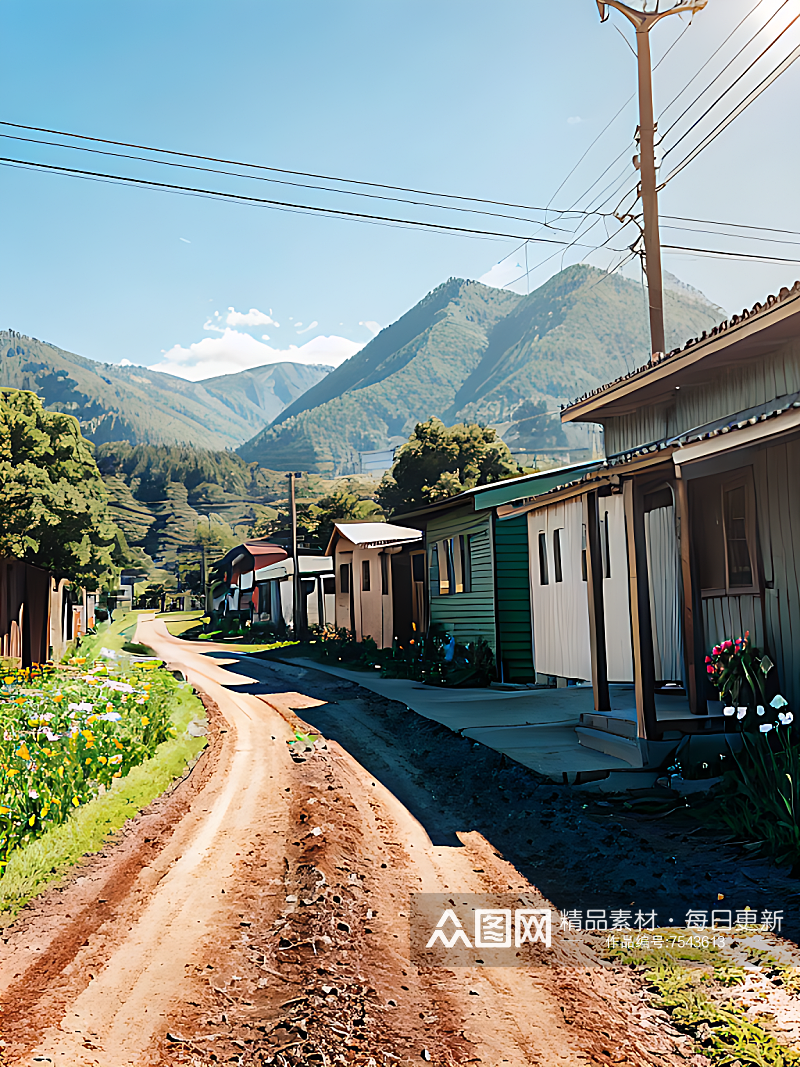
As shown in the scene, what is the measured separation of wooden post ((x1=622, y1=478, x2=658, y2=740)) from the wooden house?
12 millimetres

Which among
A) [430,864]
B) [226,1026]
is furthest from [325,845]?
[226,1026]

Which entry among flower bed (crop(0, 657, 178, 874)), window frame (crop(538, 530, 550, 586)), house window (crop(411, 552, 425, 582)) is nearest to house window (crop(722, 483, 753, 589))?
window frame (crop(538, 530, 550, 586))

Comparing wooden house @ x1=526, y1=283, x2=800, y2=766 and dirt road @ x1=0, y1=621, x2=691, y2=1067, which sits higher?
wooden house @ x1=526, y1=283, x2=800, y2=766

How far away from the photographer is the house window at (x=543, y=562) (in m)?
15.2

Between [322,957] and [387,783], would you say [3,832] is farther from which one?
[387,783]

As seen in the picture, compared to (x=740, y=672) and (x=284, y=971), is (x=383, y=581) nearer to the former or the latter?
(x=740, y=672)

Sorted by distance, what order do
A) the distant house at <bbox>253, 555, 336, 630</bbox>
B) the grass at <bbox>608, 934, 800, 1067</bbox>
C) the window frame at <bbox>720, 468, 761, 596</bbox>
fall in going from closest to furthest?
the grass at <bbox>608, 934, 800, 1067</bbox> → the window frame at <bbox>720, 468, 761, 596</bbox> → the distant house at <bbox>253, 555, 336, 630</bbox>

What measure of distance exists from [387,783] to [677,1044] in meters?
5.77

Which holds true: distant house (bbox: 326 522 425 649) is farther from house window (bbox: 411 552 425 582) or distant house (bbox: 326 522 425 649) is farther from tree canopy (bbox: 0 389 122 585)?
Result: tree canopy (bbox: 0 389 122 585)

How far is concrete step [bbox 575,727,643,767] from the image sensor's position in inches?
343

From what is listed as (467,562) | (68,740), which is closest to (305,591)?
(467,562)

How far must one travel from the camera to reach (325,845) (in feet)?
22.1

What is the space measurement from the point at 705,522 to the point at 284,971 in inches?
308

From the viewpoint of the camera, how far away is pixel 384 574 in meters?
26.1
